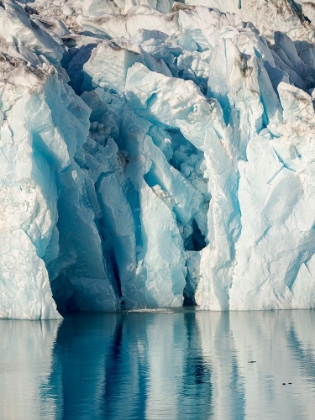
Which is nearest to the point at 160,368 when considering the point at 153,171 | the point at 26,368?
the point at 26,368

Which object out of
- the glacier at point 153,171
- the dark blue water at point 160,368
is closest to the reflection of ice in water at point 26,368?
the dark blue water at point 160,368

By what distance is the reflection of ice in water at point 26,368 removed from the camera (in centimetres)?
1194

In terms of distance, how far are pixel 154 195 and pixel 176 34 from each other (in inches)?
196

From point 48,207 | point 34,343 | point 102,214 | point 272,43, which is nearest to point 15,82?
point 48,207

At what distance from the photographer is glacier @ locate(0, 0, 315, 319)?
20.8m

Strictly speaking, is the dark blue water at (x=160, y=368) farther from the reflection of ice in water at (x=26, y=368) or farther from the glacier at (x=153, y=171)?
the glacier at (x=153, y=171)

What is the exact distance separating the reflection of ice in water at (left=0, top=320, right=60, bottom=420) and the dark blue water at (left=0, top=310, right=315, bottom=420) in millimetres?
14

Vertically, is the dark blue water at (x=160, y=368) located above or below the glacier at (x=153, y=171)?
below

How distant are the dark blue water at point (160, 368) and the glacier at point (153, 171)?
4.47 ft

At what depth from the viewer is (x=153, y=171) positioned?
78.2ft

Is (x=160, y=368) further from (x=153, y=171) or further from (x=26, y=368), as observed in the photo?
(x=153, y=171)

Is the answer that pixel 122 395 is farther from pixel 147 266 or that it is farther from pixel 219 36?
pixel 219 36

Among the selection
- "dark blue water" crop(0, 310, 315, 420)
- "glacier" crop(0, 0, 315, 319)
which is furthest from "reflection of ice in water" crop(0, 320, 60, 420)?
"glacier" crop(0, 0, 315, 319)

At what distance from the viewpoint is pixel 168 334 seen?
18812 millimetres
